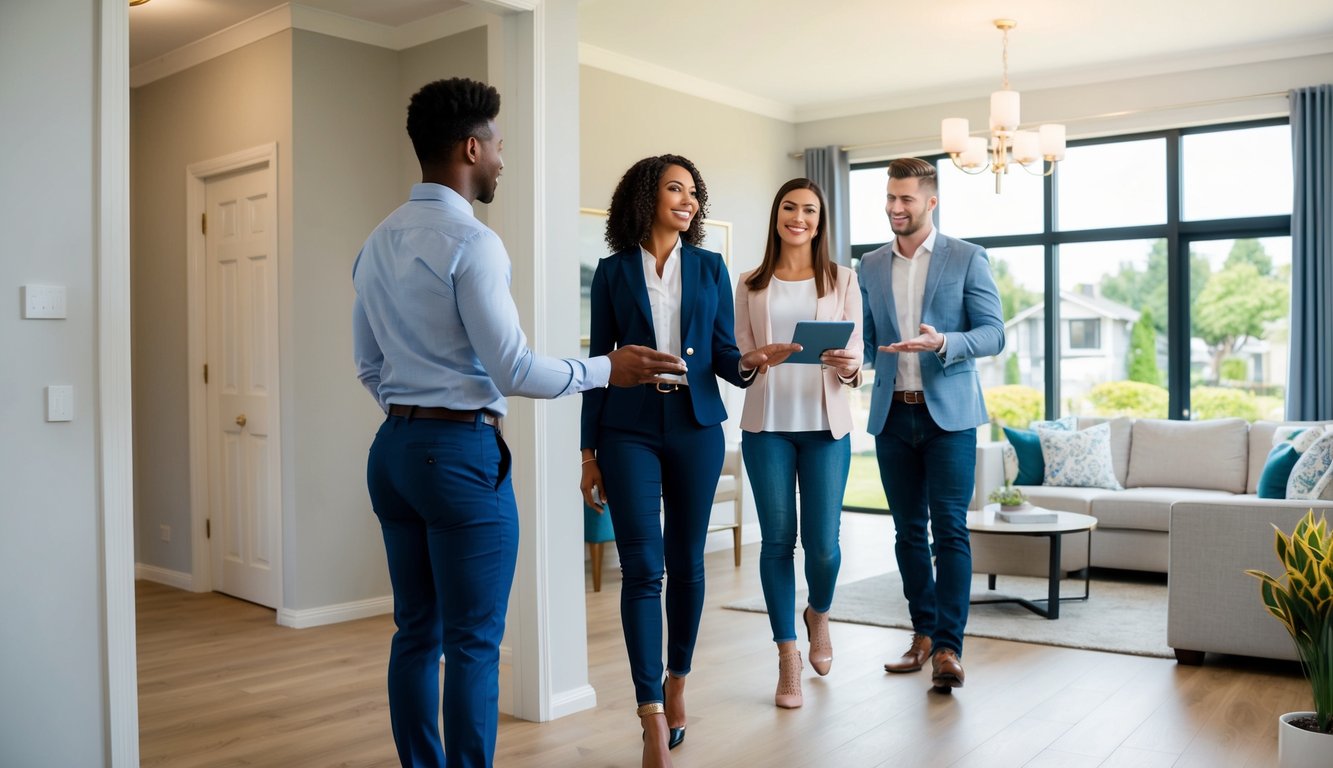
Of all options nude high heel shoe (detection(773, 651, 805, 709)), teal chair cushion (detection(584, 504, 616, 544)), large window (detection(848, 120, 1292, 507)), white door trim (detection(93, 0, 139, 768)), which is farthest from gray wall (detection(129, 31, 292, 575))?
large window (detection(848, 120, 1292, 507))

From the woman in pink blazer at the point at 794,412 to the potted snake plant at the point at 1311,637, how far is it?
118 cm

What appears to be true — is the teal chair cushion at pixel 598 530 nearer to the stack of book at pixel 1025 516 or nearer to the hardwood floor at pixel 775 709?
the hardwood floor at pixel 775 709

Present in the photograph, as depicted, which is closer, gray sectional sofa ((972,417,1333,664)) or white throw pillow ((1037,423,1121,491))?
gray sectional sofa ((972,417,1333,664))

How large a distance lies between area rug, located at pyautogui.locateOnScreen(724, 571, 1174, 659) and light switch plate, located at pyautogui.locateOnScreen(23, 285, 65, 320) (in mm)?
3200

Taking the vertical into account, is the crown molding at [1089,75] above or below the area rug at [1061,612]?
above

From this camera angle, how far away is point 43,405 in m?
2.49

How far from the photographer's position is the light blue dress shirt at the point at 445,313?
2043mm

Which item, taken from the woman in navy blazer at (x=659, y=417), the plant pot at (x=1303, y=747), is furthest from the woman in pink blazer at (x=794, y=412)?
the plant pot at (x=1303, y=747)

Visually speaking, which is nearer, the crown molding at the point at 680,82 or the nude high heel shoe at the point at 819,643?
the nude high heel shoe at the point at 819,643

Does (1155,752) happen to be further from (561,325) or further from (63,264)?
(63,264)

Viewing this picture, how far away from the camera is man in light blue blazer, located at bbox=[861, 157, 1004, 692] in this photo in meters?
3.52

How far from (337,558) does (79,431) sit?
101 inches

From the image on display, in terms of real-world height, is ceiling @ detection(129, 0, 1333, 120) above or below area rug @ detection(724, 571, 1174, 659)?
above

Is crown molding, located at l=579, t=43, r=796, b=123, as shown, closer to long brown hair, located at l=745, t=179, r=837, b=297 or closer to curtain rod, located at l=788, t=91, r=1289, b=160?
curtain rod, located at l=788, t=91, r=1289, b=160
